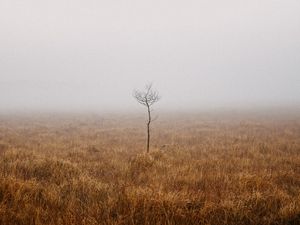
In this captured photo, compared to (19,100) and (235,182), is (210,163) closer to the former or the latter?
(235,182)

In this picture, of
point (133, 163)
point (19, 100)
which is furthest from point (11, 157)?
point (19, 100)

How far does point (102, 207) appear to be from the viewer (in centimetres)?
496

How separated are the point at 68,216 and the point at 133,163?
4735mm

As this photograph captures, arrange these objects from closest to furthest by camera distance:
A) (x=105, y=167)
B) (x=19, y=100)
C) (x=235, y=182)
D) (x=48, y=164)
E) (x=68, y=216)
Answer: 1. (x=68, y=216)
2. (x=235, y=182)
3. (x=48, y=164)
4. (x=105, y=167)
5. (x=19, y=100)

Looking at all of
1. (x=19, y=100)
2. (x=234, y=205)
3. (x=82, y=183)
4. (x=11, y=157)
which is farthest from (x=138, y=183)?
(x=19, y=100)

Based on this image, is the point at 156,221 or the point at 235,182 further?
the point at 235,182

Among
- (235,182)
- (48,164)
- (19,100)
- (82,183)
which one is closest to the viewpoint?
(82,183)

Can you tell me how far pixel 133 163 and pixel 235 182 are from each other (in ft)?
10.8

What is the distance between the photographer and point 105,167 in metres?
9.10

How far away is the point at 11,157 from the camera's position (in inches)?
365

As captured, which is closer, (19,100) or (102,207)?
(102,207)

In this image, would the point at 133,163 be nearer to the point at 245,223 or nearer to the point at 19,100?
the point at 245,223

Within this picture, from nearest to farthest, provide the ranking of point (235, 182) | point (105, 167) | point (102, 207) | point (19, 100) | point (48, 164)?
point (102, 207), point (235, 182), point (48, 164), point (105, 167), point (19, 100)

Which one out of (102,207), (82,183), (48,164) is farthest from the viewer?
(48,164)
